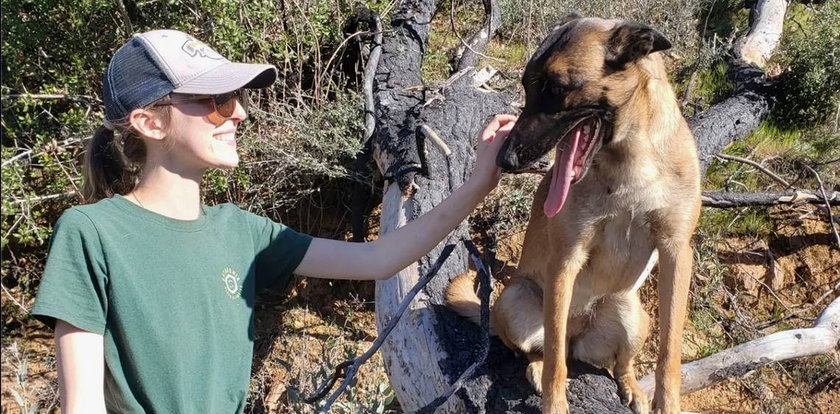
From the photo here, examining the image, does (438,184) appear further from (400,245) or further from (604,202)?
(400,245)

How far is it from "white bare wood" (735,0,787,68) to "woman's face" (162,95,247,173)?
17.2ft

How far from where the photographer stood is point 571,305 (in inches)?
133

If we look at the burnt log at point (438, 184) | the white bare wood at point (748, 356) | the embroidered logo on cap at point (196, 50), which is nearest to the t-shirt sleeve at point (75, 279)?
the embroidered logo on cap at point (196, 50)

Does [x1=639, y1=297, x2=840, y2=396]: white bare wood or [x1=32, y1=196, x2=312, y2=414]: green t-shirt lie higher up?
[x1=32, y1=196, x2=312, y2=414]: green t-shirt

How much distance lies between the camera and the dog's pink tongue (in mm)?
2834

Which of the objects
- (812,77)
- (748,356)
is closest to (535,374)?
(748,356)

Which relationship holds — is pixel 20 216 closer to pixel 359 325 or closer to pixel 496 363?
pixel 359 325

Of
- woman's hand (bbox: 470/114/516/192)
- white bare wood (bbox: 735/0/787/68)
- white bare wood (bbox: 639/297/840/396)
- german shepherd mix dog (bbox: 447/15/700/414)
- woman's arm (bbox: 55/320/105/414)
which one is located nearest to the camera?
woman's arm (bbox: 55/320/105/414)

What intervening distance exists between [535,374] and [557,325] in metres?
0.28

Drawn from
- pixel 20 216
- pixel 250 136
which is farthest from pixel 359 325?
pixel 20 216

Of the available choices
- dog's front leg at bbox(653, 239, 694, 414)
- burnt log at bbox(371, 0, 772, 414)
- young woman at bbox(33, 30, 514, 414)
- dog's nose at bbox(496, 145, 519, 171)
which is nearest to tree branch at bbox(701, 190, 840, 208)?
burnt log at bbox(371, 0, 772, 414)

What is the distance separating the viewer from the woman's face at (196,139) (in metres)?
2.20

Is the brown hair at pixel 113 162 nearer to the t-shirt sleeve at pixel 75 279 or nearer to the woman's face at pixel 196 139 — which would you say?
the woman's face at pixel 196 139

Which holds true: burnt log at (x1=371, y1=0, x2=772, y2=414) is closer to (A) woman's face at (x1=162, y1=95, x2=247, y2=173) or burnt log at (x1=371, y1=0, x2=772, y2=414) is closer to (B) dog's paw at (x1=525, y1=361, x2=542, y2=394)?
(B) dog's paw at (x1=525, y1=361, x2=542, y2=394)
